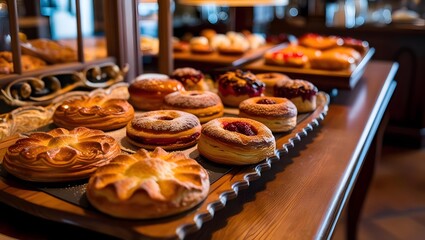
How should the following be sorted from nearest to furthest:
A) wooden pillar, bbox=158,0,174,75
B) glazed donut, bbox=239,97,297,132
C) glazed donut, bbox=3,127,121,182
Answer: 1. glazed donut, bbox=3,127,121,182
2. glazed donut, bbox=239,97,297,132
3. wooden pillar, bbox=158,0,174,75

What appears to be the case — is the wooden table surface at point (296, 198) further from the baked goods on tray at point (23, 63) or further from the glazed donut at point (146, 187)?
the baked goods on tray at point (23, 63)

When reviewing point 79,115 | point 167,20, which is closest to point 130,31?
point 167,20

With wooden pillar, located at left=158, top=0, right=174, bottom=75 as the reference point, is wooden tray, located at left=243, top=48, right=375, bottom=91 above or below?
below

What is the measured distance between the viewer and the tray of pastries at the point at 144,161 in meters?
0.56

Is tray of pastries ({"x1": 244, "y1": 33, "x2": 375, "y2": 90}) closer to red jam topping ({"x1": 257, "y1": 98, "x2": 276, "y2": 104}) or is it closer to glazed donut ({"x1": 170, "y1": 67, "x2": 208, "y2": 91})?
glazed donut ({"x1": 170, "y1": 67, "x2": 208, "y2": 91})

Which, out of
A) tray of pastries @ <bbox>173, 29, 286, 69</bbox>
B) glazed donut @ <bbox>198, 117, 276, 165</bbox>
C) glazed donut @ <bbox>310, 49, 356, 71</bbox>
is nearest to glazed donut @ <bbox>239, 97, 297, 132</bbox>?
glazed donut @ <bbox>198, 117, 276, 165</bbox>

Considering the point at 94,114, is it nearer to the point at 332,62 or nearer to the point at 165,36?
the point at 165,36

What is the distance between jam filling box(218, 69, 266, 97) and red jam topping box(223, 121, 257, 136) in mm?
320

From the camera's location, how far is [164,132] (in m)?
0.80

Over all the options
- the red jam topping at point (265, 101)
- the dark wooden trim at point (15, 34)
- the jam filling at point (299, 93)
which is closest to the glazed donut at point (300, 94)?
the jam filling at point (299, 93)

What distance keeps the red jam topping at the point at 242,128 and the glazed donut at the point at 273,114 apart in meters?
0.12

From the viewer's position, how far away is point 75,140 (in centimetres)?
72

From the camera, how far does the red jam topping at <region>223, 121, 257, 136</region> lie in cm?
78

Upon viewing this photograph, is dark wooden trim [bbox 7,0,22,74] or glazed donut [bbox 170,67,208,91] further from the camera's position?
glazed donut [bbox 170,67,208,91]
